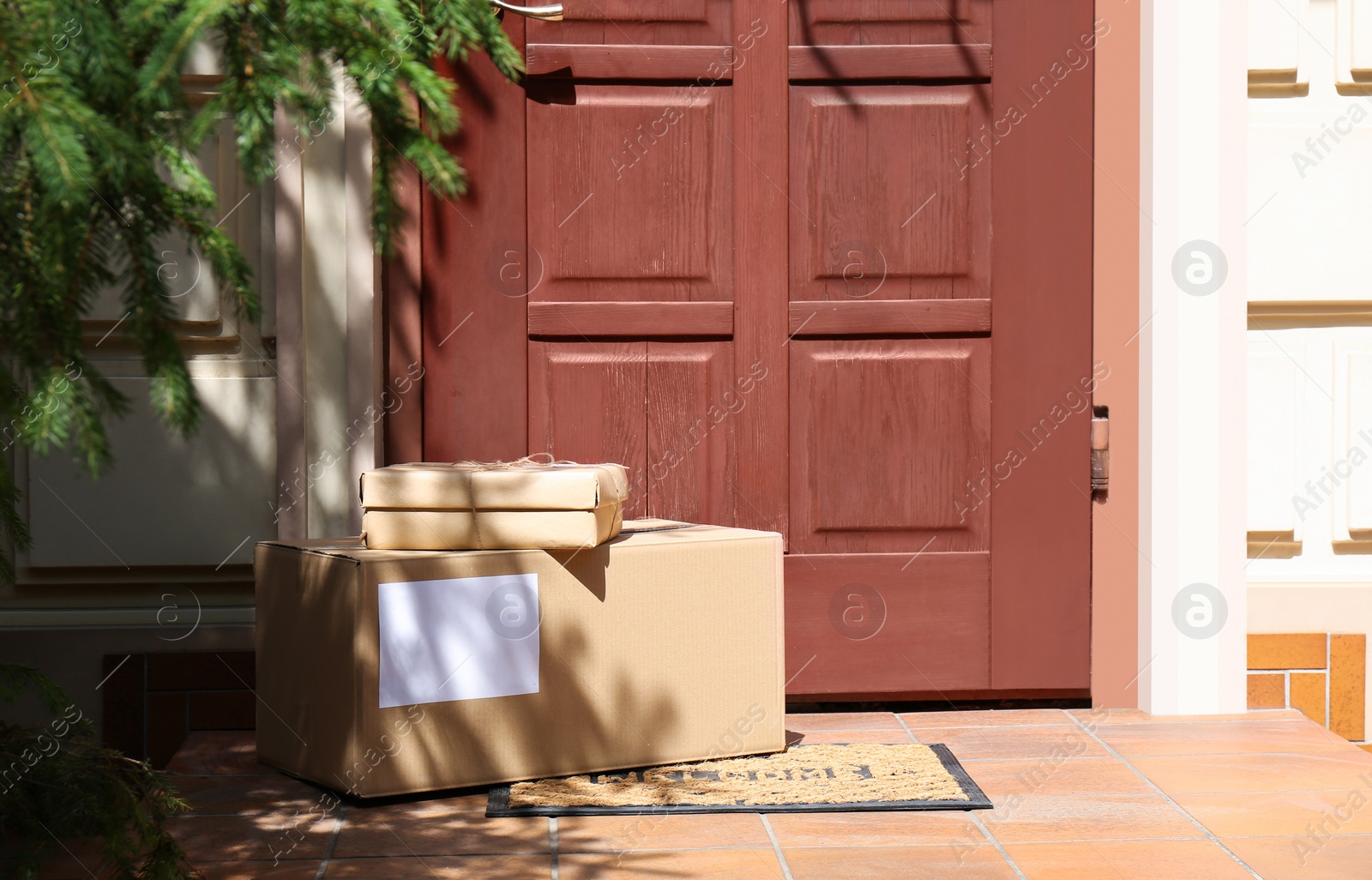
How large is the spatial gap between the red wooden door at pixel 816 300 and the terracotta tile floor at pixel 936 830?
0.57 meters

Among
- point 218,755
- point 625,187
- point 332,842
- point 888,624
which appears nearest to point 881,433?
point 888,624

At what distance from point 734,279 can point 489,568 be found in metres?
1.11

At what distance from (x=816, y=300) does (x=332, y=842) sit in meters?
1.77

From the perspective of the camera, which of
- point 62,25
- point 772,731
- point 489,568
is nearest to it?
point 62,25

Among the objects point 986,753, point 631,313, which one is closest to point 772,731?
point 986,753

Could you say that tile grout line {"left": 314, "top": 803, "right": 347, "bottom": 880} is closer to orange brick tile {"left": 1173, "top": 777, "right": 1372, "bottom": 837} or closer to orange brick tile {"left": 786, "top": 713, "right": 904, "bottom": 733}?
orange brick tile {"left": 786, "top": 713, "right": 904, "bottom": 733}

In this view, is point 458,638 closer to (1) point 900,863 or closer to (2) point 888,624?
(1) point 900,863

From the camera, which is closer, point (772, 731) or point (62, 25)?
point (62, 25)

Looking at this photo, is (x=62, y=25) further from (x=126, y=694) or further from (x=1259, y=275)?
(x=1259, y=275)

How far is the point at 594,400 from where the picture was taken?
3.15m

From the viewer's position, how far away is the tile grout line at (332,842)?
2089mm

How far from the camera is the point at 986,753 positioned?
2.79m

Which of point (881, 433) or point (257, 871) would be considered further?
point (881, 433)

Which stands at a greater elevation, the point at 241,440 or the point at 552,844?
the point at 241,440
